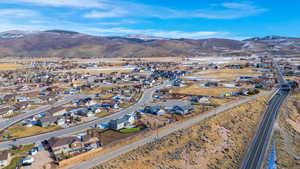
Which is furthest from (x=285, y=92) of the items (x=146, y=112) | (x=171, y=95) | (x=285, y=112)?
(x=146, y=112)

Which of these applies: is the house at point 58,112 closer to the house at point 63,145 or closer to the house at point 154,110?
the house at point 63,145

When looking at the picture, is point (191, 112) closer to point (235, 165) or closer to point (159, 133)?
point (159, 133)

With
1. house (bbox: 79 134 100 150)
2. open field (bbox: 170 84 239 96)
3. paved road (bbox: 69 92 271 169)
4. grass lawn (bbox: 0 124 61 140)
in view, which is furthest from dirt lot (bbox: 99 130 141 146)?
open field (bbox: 170 84 239 96)

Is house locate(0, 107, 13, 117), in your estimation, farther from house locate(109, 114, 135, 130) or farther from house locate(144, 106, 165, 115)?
house locate(144, 106, 165, 115)

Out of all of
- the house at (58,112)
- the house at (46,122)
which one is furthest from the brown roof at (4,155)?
the house at (58,112)

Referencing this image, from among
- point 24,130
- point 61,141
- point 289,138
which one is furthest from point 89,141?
point 289,138

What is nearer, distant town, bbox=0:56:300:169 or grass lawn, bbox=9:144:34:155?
distant town, bbox=0:56:300:169
